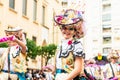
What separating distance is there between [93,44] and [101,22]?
366 centimetres

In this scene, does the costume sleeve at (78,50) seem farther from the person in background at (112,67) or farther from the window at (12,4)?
the window at (12,4)

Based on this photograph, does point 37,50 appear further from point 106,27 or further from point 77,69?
point 106,27

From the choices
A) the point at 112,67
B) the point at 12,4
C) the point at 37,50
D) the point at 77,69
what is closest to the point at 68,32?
the point at 77,69

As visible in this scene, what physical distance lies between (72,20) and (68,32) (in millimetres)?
144

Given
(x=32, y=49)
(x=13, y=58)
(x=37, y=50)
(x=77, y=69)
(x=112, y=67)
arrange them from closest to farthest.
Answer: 1. (x=77, y=69)
2. (x=13, y=58)
3. (x=112, y=67)
4. (x=32, y=49)
5. (x=37, y=50)

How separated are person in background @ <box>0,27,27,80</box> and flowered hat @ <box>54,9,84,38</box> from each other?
1629 millimetres

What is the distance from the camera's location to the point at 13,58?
6.62 meters

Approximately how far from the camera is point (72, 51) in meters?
4.82

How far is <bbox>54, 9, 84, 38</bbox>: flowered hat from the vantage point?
4852 millimetres

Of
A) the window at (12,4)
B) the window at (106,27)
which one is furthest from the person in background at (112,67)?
the window at (106,27)

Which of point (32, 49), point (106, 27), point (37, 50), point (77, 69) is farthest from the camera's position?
point (106, 27)

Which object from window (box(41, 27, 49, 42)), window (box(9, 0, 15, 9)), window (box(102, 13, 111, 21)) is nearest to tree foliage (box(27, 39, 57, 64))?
window (box(9, 0, 15, 9))

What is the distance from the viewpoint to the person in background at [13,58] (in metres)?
6.52

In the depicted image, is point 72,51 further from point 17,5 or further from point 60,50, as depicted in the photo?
point 17,5
